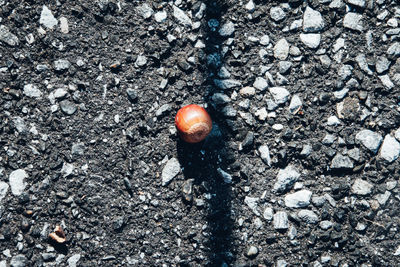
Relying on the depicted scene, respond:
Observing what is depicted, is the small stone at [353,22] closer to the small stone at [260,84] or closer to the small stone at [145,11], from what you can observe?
the small stone at [260,84]

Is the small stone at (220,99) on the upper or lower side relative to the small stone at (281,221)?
upper

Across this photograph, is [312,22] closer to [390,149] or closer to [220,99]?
[220,99]

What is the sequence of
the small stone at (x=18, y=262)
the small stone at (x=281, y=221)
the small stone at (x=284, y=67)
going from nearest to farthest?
the small stone at (x=18, y=262) → the small stone at (x=281, y=221) → the small stone at (x=284, y=67)

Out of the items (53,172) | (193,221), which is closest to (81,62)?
(53,172)

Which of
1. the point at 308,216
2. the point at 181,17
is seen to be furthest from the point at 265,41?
the point at 308,216

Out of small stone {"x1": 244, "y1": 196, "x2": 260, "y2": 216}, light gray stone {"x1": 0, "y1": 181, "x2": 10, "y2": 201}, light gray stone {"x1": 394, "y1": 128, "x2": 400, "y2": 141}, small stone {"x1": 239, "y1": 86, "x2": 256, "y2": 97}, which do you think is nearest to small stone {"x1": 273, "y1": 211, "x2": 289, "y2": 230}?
small stone {"x1": 244, "y1": 196, "x2": 260, "y2": 216}

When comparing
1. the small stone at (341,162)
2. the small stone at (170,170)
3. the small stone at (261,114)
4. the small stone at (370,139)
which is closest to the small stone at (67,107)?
the small stone at (170,170)

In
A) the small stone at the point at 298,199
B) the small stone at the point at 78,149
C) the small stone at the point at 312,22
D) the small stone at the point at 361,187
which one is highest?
the small stone at the point at 78,149
